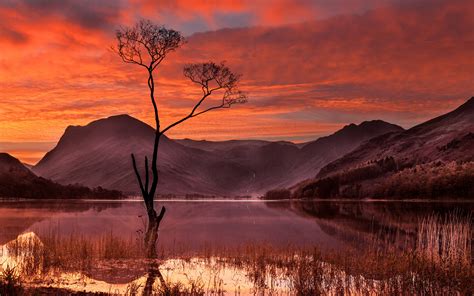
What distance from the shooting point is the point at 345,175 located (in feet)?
622

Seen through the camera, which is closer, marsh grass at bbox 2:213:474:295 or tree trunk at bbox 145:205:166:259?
marsh grass at bbox 2:213:474:295

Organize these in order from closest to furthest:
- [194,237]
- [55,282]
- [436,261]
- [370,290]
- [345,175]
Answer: [370,290] → [55,282] → [436,261] → [194,237] → [345,175]

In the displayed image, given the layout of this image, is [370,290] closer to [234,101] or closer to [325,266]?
[325,266]

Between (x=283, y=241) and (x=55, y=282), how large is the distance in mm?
22506

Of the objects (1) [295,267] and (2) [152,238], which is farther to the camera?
(2) [152,238]

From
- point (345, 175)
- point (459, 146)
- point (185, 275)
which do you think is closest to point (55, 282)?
point (185, 275)

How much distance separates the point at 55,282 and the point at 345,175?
17341 cm

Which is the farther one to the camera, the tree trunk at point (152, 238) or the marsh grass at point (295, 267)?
the tree trunk at point (152, 238)

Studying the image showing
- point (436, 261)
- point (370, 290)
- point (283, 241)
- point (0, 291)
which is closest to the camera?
point (0, 291)

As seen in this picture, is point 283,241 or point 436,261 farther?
point 283,241

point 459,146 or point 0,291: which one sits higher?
point 459,146

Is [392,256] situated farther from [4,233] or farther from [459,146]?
[459,146]

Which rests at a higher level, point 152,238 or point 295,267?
point 152,238

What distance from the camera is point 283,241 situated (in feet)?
137
